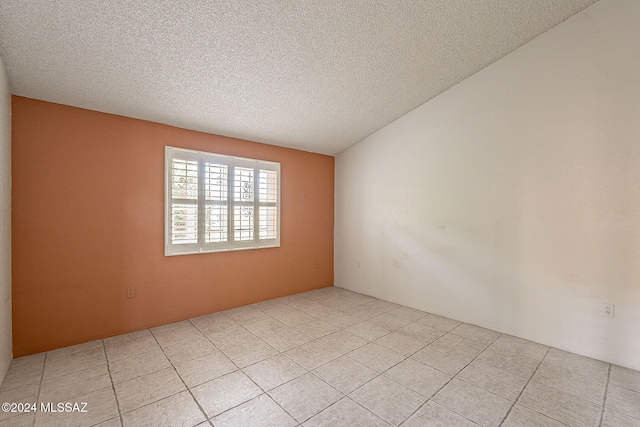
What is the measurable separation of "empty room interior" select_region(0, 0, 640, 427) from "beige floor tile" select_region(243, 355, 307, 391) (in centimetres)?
2

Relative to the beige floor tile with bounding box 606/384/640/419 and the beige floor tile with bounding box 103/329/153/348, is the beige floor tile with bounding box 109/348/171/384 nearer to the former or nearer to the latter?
the beige floor tile with bounding box 103/329/153/348

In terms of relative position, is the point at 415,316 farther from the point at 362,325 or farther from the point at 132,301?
the point at 132,301

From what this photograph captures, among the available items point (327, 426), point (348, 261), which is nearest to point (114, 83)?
point (327, 426)

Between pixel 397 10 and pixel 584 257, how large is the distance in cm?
291

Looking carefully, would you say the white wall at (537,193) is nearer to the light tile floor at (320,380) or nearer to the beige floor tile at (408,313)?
the beige floor tile at (408,313)

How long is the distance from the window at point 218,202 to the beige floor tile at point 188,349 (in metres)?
1.09

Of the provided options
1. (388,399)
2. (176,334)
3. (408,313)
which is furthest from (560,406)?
(176,334)

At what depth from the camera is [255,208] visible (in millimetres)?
4043

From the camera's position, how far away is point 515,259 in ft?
9.82

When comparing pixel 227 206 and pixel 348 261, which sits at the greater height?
pixel 227 206

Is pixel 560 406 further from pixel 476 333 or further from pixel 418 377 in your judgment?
pixel 476 333

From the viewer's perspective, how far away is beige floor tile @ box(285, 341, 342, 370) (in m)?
2.41

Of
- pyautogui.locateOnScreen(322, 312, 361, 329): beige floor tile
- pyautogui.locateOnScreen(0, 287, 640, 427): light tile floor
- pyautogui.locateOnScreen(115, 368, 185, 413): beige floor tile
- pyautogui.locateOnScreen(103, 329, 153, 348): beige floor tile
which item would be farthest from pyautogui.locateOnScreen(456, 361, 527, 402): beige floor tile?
pyautogui.locateOnScreen(103, 329, 153, 348): beige floor tile

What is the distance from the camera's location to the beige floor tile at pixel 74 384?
1.95 metres
